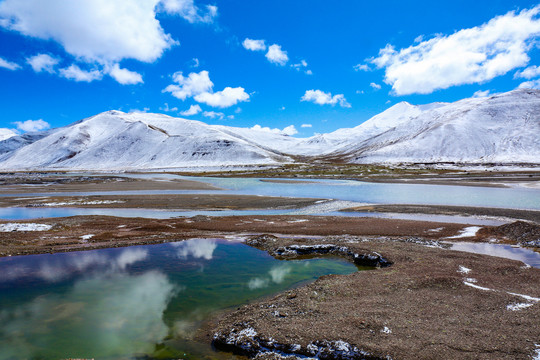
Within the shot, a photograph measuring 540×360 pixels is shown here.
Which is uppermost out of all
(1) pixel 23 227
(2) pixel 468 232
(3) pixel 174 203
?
(1) pixel 23 227

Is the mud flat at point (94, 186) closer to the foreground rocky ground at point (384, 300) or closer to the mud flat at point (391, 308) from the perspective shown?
the foreground rocky ground at point (384, 300)

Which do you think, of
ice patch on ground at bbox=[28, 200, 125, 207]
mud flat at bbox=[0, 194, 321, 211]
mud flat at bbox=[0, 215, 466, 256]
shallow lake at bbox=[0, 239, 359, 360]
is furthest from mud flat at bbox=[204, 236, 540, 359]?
ice patch on ground at bbox=[28, 200, 125, 207]

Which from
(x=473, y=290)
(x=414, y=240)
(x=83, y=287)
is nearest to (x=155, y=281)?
(x=83, y=287)

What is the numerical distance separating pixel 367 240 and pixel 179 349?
18045 millimetres

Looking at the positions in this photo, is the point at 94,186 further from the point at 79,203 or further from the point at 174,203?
the point at 174,203

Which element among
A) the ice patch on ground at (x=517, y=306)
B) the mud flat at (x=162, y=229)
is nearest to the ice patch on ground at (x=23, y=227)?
the mud flat at (x=162, y=229)

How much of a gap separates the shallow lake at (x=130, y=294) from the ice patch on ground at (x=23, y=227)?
9963mm

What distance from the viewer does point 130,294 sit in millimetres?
15594

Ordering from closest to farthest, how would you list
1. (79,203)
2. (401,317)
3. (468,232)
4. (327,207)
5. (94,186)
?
1. (401,317)
2. (468,232)
3. (327,207)
4. (79,203)
5. (94,186)

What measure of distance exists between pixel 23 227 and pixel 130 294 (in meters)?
22.0

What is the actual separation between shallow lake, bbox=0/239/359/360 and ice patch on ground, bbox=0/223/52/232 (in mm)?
9963

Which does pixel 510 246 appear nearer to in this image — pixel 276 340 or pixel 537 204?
pixel 276 340

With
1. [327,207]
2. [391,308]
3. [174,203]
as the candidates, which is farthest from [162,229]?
[391,308]

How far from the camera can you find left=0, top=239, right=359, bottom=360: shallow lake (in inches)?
438
